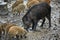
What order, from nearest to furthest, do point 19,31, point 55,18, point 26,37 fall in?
point 19,31, point 26,37, point 55,18

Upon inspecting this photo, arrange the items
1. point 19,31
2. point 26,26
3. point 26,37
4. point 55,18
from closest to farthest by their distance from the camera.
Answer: point 19,31 < point 26,37 < point 26,26 < point 55,18

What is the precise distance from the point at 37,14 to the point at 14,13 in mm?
1459

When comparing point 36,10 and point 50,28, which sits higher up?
point 36,10

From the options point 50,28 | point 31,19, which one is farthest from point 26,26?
point 50,28

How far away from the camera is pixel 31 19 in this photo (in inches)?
277

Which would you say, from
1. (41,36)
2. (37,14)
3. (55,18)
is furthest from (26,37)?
(55,18)

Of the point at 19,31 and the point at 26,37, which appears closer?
the point at 19,31

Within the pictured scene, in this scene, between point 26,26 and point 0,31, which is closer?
point 0,31

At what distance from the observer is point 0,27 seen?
Result: 247 inches

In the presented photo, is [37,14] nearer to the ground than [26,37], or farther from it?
farther from it

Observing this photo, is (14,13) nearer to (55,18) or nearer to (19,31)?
(55,18)

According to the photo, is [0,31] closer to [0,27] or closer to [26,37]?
[0,27]

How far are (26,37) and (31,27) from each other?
80cm

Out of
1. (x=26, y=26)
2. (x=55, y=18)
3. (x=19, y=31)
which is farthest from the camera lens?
(x=55, y=18)
